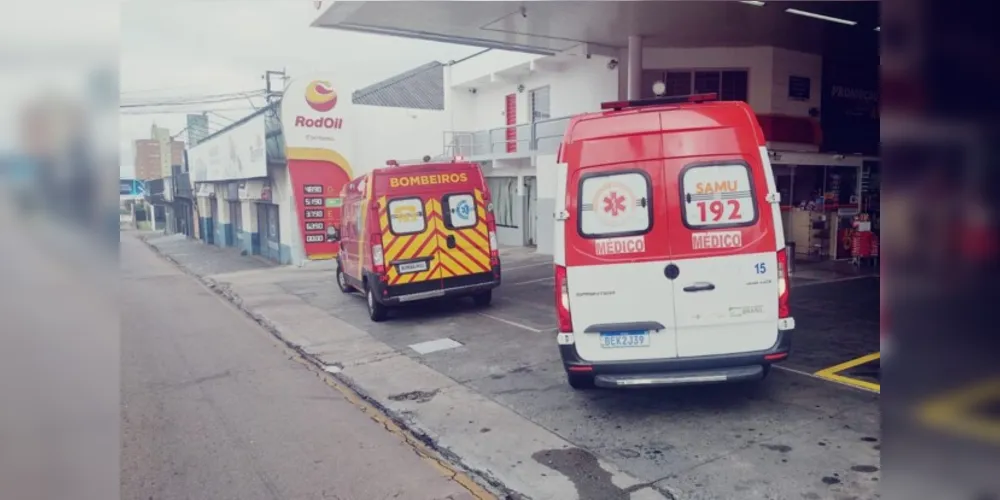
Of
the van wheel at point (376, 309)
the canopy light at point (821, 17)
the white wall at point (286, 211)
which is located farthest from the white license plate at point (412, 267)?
the white wall at point (286, 211)

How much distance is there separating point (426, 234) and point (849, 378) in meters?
6.58

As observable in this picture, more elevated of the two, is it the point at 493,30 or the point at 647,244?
the point at 493,30

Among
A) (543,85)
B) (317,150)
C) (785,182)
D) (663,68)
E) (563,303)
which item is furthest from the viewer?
(543,85)

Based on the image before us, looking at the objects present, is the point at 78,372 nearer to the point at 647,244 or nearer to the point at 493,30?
the point at 647,244

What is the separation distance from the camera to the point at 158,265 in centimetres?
2408

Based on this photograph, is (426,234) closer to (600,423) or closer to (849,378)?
(600,423)

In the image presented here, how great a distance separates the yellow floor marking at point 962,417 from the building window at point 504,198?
20.7 metres

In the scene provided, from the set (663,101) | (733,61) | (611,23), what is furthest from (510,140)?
(663,101)

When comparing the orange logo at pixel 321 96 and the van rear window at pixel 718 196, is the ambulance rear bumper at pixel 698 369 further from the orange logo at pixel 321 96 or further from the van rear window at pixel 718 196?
the orange logo at pixel 321 96

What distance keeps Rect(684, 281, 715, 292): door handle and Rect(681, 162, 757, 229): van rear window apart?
485mm

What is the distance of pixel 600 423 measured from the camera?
5.70m

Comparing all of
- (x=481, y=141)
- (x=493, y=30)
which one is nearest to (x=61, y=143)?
Result: (x=493, y=30)

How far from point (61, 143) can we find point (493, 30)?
46.7ft

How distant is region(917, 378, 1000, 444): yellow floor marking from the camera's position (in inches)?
52.4
